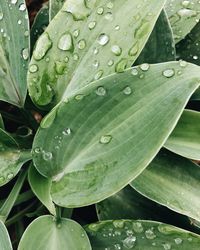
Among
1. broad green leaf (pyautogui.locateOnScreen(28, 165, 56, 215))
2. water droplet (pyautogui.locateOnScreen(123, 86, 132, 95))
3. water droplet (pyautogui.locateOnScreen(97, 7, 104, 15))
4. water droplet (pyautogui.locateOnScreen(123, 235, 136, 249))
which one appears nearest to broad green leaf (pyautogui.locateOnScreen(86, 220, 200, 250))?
water droplet (pyautogui.locateOnScreen(123, 235, 136, 249))

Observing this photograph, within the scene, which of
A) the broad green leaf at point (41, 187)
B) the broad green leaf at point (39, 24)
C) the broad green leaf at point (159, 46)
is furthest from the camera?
the broad green leaf at point (39, 24)

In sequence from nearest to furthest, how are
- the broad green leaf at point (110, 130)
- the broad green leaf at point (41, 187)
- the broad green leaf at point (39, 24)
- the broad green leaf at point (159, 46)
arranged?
1. the broad green leaf at point (110, 130)
2. the broad green leaf at point (41, 187)
3. the broad green leaf at point (159, 46)
4. the broad green leaf at point (39, 24)

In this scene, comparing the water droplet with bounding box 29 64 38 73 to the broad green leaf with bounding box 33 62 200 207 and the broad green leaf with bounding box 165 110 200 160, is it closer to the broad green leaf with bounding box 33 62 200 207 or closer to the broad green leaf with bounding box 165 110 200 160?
the broad green leaf with bounding box 33 62 200 207

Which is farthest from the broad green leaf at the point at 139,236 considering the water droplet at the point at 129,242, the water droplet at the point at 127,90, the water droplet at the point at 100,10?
the water droplet at the point at 100,10

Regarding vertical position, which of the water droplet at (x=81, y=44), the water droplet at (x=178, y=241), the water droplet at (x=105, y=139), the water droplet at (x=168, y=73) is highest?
the water droplet at (x=81, y=44)

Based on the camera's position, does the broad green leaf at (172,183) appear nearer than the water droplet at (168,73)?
No

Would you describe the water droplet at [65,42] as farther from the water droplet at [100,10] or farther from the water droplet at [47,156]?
the water droplet at [47,156]

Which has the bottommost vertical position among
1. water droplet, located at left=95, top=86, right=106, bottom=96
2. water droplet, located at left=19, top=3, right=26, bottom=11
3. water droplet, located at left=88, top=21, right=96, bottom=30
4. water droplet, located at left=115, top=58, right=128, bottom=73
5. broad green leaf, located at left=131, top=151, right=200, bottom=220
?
broad green leaf, located at left=131, top=151, right=200, bottom=220
